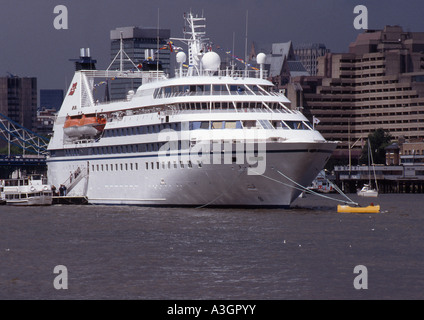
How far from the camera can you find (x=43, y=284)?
136 feet

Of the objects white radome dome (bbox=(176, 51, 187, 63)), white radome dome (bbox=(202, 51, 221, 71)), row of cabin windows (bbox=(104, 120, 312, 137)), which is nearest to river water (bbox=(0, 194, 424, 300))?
row of cabin windows (bbox=(104, 120, 312, 137))

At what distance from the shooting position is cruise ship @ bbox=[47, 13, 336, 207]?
76.8 metres

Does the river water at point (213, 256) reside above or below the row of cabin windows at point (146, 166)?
below

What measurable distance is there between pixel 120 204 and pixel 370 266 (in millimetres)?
48707

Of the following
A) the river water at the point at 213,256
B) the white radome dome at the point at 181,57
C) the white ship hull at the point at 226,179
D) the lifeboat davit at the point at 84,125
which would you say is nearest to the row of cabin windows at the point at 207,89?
the white ship hull at the point at 226,179

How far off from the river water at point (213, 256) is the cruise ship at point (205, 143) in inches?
117

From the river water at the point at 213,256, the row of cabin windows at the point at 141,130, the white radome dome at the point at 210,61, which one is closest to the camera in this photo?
the river water at the point at 213,256

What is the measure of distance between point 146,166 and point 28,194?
1992 centimetres

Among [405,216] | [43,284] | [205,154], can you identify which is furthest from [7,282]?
[405,216]

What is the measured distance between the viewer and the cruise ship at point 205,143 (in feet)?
252

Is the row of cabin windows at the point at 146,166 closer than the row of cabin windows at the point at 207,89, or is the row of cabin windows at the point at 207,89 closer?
the row of cabin windows at the point at 146,166

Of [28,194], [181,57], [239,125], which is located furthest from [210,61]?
[28,194]

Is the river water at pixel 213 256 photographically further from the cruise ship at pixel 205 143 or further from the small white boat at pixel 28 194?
the small white boat at pixel 28 194
